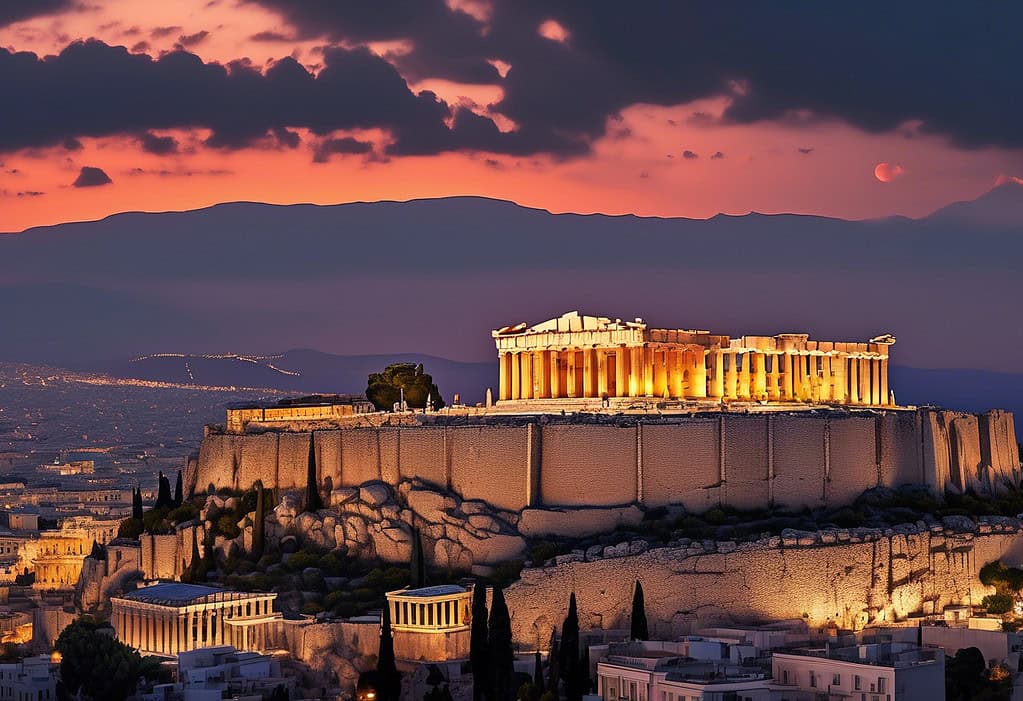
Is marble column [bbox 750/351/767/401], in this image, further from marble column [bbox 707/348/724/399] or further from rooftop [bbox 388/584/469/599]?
rooftop [bbox 388/584/469/599]

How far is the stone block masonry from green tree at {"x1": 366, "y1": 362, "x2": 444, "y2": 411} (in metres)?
20.7

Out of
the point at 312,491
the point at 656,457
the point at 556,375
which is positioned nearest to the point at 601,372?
the point at 556,375

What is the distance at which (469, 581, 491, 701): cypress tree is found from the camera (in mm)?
78188

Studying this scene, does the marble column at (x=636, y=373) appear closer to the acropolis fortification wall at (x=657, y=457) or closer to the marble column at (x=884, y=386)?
the acropolis fortification wall at (x=657, y=457)

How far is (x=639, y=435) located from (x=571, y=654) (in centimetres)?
1298

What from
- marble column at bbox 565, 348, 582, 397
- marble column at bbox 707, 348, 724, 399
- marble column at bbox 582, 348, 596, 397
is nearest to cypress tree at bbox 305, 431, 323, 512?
marble column at bbox 582, 348, 596, 397

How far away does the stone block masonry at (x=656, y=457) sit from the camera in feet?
294

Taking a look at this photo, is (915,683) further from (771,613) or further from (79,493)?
(79,493)

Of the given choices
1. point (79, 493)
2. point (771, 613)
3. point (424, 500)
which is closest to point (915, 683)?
point (771, 613)

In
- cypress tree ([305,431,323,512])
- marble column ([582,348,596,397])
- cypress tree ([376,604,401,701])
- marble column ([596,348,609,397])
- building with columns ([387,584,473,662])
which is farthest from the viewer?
marble column ([582,348,596,397])

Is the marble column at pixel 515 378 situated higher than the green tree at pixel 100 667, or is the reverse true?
the marble column at pixel 515 378

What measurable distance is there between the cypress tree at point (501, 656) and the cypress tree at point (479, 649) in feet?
0.62

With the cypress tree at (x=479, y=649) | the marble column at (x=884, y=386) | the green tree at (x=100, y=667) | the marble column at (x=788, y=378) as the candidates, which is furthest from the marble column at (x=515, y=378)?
the cypress tree at (x=479, y=649)

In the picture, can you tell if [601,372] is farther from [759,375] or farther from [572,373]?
[759,375]
